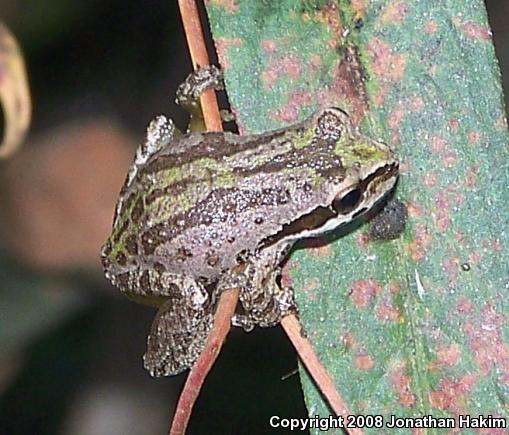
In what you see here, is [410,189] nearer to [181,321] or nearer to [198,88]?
[198,88]

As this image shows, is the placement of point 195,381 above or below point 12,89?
below

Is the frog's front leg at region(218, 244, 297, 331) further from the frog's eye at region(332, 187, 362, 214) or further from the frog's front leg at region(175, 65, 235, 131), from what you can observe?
the frog's front leg at region(175, 65, 235, 131)

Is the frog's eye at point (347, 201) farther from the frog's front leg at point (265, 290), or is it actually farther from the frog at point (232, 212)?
the frog's front leg at point (265, 290)

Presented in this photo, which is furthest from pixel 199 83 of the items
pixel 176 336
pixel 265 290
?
pixel 176 336

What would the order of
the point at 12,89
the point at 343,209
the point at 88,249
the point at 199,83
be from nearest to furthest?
the point at 343,209 < the point at 199,83 < the point at 12,89 < the point at 88,249

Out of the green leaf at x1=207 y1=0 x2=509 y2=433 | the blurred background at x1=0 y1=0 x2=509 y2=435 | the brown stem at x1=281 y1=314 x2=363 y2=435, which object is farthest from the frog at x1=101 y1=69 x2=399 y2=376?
the blurred background at x1=0 y1=0 x2=509 y2=435

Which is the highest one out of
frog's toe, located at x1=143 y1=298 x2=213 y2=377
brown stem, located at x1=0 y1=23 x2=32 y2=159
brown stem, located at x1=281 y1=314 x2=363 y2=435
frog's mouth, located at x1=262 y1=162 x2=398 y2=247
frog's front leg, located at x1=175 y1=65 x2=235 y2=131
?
brown stem, located at x1=0 y1=23 x2=32 y2=159

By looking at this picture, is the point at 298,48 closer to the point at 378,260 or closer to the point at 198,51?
the point at 198,51
